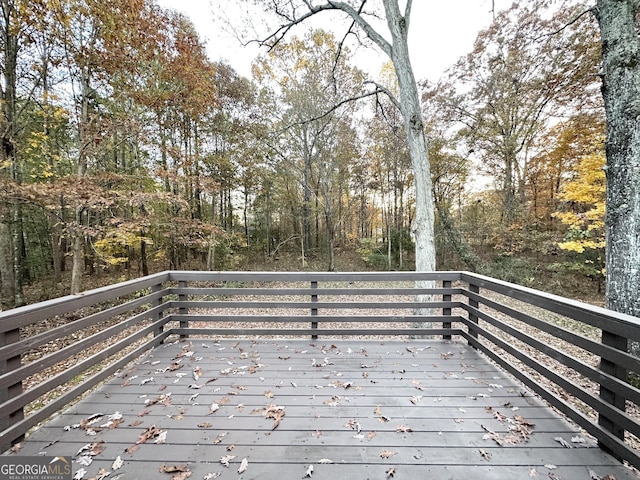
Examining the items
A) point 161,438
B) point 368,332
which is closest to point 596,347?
point 368,332

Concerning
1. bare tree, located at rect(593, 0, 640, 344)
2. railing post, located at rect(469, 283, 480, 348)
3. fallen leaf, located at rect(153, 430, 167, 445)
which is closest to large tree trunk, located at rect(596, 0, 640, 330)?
bare tree, located at rect(593, 0, 640, 344)

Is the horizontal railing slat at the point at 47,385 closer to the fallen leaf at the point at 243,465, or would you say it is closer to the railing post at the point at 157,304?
the railing post at the point at 157,304

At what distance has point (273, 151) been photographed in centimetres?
1215

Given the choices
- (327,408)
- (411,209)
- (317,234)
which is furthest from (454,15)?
(317,234)

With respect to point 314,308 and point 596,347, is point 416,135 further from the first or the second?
point 596,347

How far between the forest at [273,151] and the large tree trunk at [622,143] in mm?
1263

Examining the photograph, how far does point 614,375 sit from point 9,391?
3766 millimetres

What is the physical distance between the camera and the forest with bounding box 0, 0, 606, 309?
6.44m

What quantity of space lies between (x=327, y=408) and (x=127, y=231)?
6630 millimetres

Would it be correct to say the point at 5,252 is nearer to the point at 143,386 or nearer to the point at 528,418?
the point at 143,386

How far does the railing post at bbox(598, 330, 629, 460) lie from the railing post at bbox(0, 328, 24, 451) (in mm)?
3676

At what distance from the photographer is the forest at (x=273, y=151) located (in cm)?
644

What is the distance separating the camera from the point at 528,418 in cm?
197

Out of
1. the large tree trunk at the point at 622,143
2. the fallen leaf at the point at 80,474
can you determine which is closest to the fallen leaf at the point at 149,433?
the fallen leaf at the point at 80,474
